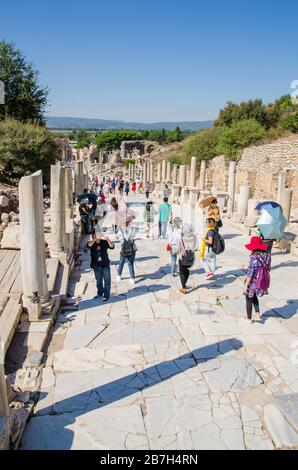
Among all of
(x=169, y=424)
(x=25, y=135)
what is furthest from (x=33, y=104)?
(x=169, y=424)

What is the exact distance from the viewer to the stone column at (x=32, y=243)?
5.97 m

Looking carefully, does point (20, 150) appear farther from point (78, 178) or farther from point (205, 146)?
point (205, 146)

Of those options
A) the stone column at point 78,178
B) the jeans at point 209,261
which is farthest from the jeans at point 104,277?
the stone column at point 78,178

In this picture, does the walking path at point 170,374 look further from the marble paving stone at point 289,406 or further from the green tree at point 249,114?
the green tree at point 249,114

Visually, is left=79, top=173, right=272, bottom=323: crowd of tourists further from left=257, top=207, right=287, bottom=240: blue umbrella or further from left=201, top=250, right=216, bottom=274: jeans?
left=257, top=207, right=287, bottom=240: blue umbrella

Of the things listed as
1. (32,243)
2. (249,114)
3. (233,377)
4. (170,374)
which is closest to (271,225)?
(233,377)

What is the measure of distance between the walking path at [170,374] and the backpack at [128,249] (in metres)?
0.73

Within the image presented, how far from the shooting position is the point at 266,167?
974 inches

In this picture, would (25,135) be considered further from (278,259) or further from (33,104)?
(278,259)

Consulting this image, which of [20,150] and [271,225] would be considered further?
[20,150]

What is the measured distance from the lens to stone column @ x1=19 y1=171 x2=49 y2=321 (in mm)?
5973

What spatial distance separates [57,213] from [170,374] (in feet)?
16.7

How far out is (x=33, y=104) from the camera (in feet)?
94.2
